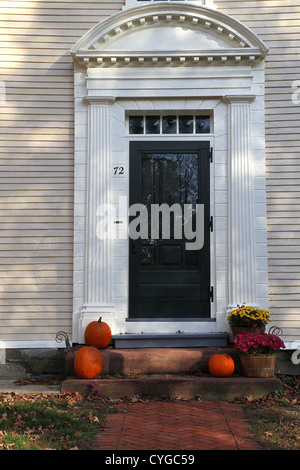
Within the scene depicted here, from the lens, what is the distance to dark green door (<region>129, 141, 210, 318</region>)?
20.7 ft

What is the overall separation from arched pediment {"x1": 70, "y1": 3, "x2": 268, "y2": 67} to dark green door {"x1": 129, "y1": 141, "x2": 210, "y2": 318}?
3.56 feet

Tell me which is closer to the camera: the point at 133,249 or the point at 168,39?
the point at 133,249

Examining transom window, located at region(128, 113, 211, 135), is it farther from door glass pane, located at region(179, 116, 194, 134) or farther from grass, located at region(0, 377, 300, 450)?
grass, located at region(0, 377, 300, 450)

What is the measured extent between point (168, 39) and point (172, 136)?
1232 millimetres

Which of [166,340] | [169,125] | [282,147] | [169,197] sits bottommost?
[166,340]

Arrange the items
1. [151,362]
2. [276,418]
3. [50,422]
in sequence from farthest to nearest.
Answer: [151,362]
[276,418]
[50,422]

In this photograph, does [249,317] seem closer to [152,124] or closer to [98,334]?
[98,334]

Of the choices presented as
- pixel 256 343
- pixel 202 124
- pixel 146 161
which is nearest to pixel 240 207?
pixel 202 124

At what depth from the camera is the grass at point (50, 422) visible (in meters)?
3.89

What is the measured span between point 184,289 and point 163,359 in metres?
1.00

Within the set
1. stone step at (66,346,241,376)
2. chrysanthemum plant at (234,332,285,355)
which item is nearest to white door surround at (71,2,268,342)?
stone step at (66,346,241,376)

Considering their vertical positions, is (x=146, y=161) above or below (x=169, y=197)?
above

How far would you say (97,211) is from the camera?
6285 mm

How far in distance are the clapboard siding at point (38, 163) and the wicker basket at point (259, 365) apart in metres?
2.18
